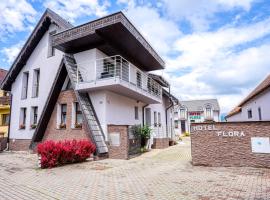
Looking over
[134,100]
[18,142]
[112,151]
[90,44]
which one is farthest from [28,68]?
[112,151]

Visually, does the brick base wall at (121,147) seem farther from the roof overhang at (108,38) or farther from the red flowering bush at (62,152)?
the roof overhang at (108,38)

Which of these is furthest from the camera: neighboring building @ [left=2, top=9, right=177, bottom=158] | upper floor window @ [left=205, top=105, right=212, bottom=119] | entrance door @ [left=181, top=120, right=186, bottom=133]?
upper floor window @ [left=205, top=105, right=212, bottom=119]

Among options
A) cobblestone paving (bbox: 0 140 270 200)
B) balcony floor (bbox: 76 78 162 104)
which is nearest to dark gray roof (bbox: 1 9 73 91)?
balcony floor (bbox: 76 78 162 104)

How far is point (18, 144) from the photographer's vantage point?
18422mm

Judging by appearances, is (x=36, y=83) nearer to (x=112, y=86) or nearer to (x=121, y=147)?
(x=112, y=86)

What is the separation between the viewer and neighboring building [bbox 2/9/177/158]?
1322 cm

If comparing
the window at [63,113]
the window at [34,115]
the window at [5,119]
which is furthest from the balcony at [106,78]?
the window at [5,119]

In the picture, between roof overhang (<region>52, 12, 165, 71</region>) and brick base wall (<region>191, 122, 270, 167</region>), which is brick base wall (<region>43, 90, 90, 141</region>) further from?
brick base wall (<region>191, 122, 270, 167</region>)

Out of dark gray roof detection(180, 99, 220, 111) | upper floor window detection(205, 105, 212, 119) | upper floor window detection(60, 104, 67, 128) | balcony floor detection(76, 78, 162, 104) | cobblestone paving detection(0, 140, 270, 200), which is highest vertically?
dark gray roof detection(180, 99, 220, 111)

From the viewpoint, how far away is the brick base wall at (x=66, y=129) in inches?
549

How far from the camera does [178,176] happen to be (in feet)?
27.1

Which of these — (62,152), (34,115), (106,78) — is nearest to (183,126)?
(34,115)

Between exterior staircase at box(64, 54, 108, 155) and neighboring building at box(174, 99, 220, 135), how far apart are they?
3389 centimetres

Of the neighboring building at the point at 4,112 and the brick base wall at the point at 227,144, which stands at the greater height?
the neighboring building at the point at 4,112
